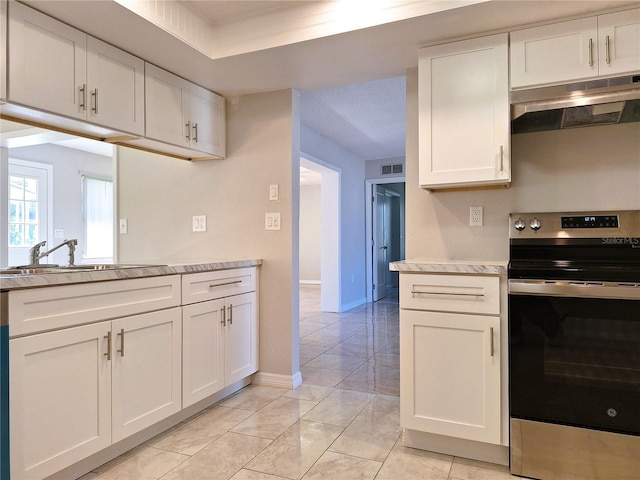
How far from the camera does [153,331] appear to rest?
82.2 inches

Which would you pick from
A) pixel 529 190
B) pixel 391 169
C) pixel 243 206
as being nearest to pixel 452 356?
pixel 529 190

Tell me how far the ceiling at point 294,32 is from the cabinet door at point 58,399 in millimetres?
Result: 1484

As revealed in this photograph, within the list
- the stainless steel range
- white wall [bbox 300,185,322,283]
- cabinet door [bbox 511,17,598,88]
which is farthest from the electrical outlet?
white wall [bbox 300,185,322,283]

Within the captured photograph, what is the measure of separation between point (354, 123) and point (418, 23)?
2761mm

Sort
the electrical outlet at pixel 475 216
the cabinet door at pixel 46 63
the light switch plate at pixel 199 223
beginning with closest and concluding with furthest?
the cabinet door at pixel 46 63
the electrical outlet at pixel 475 216
the light switch plate at pixel 199 223

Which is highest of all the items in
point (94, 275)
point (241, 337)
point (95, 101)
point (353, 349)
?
point (95, 101)

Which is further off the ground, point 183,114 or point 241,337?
point 183,114

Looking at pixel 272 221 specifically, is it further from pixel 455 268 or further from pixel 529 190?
pixel 529 190

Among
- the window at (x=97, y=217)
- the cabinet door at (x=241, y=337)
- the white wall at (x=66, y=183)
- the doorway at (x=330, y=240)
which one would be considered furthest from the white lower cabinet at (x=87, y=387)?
the window at (x=97, y=217)

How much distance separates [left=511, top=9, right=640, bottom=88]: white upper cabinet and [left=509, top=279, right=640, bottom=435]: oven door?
1004mm

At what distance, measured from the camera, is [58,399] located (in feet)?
5.32

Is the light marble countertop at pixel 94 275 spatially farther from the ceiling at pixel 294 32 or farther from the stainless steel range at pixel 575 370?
the stainless steel range at pixel 575 370

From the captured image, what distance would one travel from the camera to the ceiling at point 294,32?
197 cm

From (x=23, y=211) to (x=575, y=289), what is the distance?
6.59 meters
